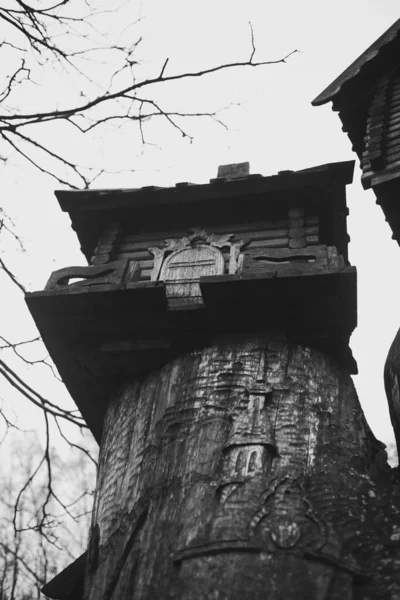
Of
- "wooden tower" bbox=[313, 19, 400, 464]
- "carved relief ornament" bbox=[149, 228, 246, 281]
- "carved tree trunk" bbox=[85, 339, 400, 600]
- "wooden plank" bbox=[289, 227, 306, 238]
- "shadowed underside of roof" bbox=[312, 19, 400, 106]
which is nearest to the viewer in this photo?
"carved tree trunk" bbox=[85, 339, 400, 600]

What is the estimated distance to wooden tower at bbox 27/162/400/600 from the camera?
387cm

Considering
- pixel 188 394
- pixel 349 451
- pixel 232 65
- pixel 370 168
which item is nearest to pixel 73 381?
pixel 188 394

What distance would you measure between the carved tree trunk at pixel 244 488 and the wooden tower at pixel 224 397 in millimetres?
11

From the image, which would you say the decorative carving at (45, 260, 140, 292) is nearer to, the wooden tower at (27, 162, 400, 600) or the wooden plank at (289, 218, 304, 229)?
the wooden tower at (27, 162, 400, 600)

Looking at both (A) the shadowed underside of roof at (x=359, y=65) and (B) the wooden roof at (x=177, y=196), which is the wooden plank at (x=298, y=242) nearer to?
(B) the wooden roof at (x=177, y=196)

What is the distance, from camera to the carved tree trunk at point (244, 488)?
→ 3748 mm

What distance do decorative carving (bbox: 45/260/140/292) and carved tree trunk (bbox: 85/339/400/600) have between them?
106 cm

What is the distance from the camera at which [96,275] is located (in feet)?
20.1

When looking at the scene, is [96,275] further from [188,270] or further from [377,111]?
[377,111]

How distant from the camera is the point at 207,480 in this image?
14.3ft

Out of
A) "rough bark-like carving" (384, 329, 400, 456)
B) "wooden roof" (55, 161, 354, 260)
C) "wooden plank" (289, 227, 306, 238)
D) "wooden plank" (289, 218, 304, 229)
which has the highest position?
"wooden roof" (55, 161, 354, 260)

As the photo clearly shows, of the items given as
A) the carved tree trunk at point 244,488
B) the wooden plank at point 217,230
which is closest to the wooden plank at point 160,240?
the wooden plank at point 217,230

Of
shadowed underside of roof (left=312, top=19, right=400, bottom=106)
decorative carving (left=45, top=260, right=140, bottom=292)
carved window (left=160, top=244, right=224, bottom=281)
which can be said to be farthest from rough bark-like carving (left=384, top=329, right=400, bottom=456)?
shadowed underside of roof (left=312, top=19, right=400, bottom=106)

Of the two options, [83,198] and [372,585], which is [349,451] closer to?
[372,585]
